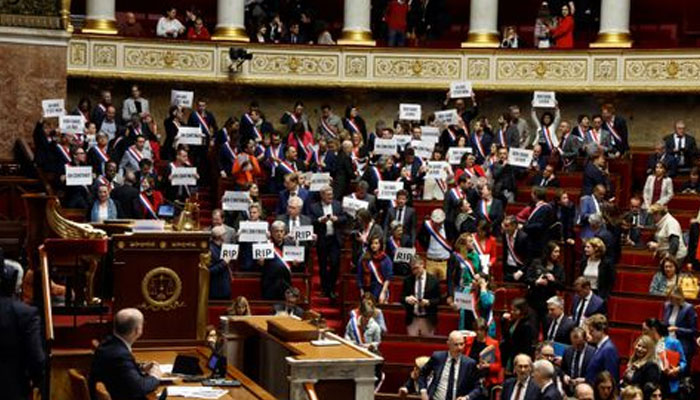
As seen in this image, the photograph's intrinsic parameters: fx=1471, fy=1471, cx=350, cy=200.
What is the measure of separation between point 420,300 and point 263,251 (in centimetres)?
211

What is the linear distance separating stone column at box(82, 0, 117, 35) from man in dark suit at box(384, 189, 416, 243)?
10.9 meters

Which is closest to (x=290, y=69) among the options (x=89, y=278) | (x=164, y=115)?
(x=164, y=115)

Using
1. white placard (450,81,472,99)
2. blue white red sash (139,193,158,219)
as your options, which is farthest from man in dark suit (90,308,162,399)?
white placard (450,81,472,99)

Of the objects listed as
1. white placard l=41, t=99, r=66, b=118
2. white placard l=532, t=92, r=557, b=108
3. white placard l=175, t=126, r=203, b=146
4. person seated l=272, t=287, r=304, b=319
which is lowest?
person seated l=272, t=287, r=304, b=319

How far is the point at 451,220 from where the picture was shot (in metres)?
20.1

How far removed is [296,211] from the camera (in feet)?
63.0

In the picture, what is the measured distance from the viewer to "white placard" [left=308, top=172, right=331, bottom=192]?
20516 mm

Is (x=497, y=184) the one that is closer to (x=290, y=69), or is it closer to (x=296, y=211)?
(x=296, y=211)

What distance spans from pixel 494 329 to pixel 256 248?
10.4 ft

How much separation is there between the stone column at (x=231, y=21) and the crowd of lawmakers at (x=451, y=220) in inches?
149

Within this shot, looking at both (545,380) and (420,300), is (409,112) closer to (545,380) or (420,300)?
(420,300)

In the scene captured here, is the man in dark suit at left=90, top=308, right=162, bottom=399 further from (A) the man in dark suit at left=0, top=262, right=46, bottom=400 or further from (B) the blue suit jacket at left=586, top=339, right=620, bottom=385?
(B) the blue suit jacket at left=586, top=339, right=620, bottom=385

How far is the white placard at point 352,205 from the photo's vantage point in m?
19.8

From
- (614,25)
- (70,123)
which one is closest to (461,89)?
(614,25)
